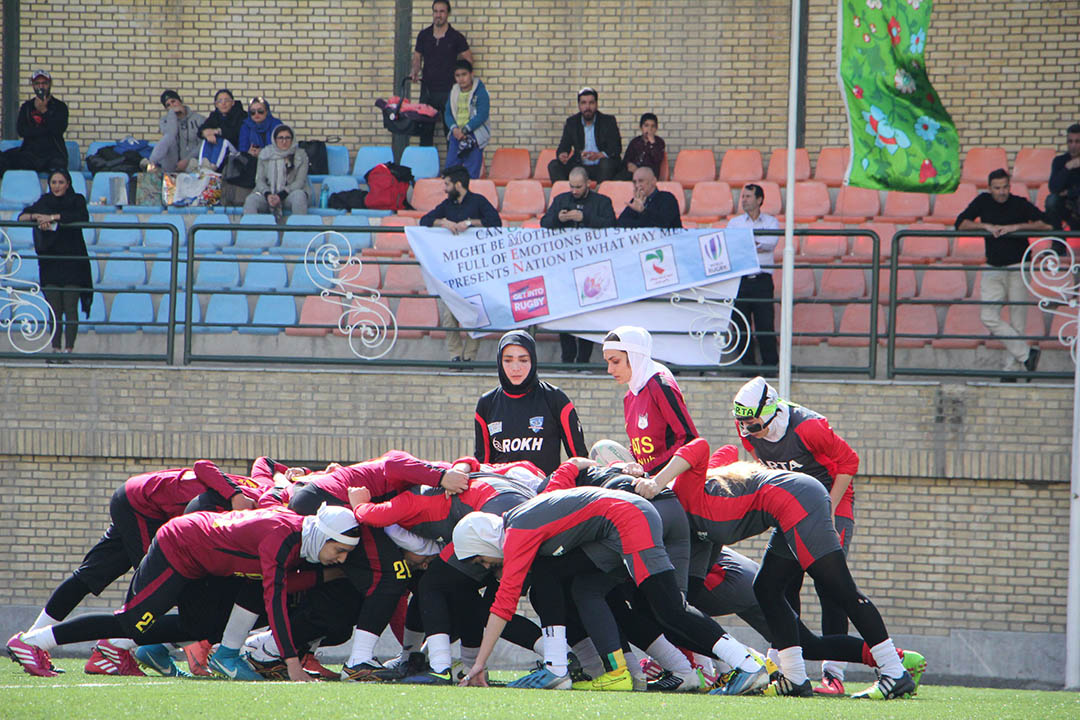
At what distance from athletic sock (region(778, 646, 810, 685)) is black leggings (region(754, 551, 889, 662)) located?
36 mm

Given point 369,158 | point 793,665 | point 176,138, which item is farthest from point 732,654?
point 176,138

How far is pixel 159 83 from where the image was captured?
1481 cm

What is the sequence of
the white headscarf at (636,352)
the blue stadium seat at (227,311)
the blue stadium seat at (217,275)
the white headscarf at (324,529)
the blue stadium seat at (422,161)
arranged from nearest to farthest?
the white headscarf at (324,529) < the white headscarf at (636,352) < the blue stadium seat at (227,311) < the blue stadium seat at (217,275) < the blue stadium seat at (422,161)

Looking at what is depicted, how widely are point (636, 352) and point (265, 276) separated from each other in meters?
5.22

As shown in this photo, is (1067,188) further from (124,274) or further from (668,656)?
(124,274)

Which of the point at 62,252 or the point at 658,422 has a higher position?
the point at 62,252

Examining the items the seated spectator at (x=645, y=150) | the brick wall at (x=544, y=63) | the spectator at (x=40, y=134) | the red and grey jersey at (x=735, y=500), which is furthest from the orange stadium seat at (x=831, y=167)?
the spectator at (x=40, y=134)

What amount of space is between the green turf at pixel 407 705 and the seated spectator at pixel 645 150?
24.2 feet

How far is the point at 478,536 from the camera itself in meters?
6.70

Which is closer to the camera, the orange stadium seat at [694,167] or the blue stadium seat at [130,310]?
the blue stadium seat at [130,310]

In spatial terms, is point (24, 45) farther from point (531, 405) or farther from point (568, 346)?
point (531, 405)

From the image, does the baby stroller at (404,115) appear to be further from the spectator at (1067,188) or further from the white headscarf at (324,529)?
the white headscarf at (324,529)

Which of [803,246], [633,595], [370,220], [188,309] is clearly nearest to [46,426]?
[188,309]

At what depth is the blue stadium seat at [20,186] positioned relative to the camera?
43.1 ft
